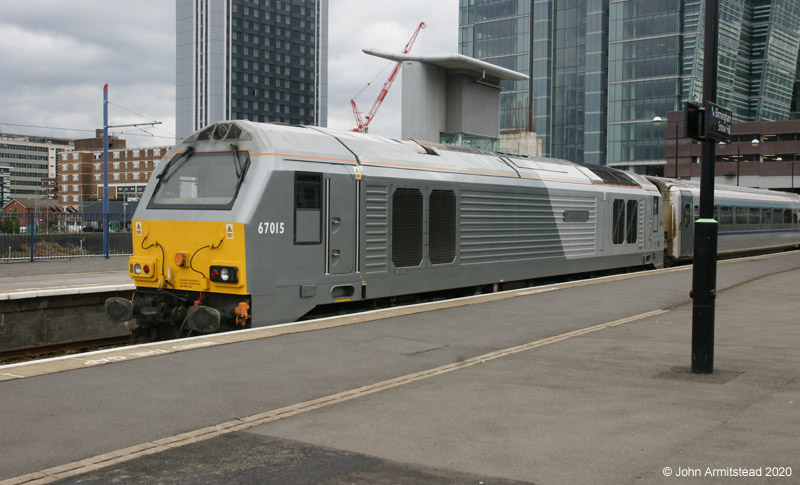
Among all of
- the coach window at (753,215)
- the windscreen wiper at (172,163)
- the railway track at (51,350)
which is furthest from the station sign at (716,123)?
the coach window at (753,215)

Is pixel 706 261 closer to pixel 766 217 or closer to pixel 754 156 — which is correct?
pixel 766 217

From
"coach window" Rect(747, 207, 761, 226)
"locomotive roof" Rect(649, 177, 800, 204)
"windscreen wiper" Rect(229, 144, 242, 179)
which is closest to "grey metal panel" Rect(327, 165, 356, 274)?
"windscreen wiper" Rect(229, 144, 242, 179)

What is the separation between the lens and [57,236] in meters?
25.9

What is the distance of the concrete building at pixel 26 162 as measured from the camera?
189375 millimetres

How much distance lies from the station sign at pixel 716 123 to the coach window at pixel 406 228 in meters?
5.95

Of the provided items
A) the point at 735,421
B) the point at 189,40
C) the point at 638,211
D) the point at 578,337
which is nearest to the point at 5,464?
the point at 735,421

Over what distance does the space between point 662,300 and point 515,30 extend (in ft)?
323

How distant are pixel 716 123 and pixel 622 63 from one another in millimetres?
93506

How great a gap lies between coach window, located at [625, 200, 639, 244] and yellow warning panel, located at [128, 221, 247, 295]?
540 inches

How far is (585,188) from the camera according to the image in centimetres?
1891

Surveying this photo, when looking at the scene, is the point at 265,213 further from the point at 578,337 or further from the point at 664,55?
the point at 664,55

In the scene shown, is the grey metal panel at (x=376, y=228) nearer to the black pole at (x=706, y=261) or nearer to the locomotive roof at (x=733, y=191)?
the black pole at (x=706, y=261)

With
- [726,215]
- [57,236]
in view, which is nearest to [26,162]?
[57,236]

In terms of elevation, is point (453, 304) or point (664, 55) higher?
point (664, 55)
